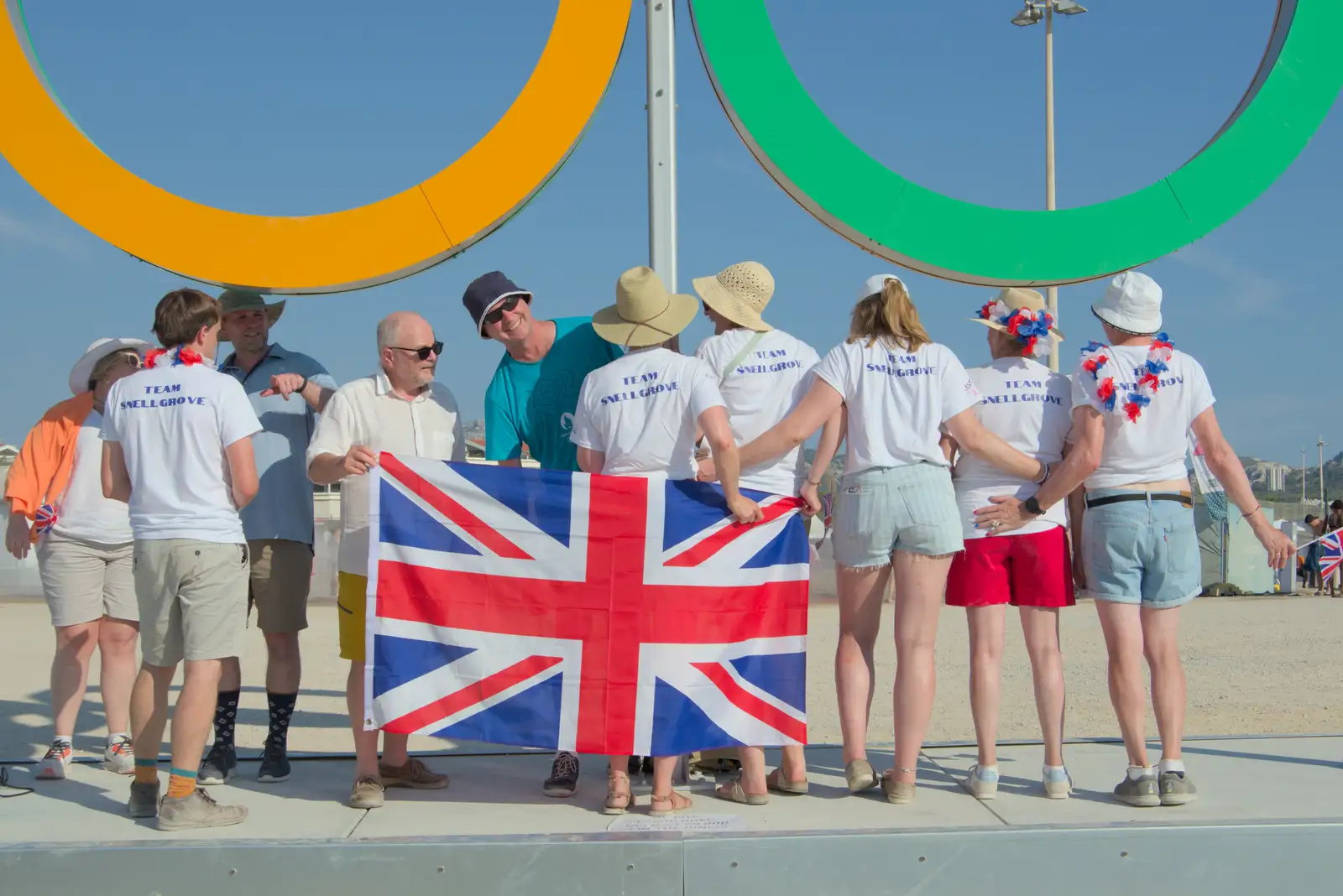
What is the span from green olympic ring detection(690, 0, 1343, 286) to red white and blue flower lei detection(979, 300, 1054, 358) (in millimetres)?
452

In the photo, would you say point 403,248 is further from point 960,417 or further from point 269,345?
point 960,417

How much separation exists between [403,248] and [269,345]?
78 centimetres

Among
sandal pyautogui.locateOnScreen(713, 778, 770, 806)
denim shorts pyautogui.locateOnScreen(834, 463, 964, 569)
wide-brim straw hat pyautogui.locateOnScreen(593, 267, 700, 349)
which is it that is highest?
wide-brim straw hat pyautogui.locateOnScreen(593, 267, 700, 349)

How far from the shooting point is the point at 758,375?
454 centimetres

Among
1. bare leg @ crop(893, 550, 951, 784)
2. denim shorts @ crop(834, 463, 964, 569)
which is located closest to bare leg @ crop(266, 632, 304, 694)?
denim shorts @ crop(834, 463, 964, 569)

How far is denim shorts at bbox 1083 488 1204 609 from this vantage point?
432cm

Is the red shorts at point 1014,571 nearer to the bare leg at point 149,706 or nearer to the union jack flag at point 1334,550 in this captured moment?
the union jack flag at point 1334,550

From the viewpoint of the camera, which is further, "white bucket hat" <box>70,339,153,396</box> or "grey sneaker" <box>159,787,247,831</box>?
"white bucket hat" <box>70,339,153,396</box>

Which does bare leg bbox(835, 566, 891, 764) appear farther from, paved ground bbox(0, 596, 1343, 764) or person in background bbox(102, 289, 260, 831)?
paved ground bbox(0, 596, 1343, 764)

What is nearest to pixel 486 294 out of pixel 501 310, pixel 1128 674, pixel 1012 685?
pixel 501 310

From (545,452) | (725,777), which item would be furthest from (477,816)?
(545,452)

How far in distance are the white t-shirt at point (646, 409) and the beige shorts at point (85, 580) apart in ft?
7.60

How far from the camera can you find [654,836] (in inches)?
149

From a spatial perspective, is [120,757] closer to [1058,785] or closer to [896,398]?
[896,398]
